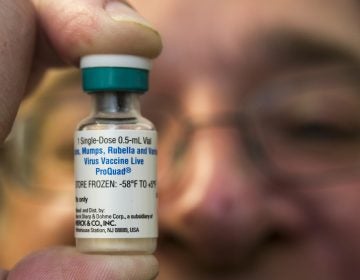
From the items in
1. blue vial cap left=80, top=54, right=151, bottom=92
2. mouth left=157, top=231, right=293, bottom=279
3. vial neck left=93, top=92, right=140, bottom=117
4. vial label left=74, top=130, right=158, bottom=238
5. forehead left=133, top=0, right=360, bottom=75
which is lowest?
mouth left=157, top=231, right=293, bottom=279

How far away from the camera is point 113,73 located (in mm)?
803

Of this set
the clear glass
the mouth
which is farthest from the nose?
the clear glass

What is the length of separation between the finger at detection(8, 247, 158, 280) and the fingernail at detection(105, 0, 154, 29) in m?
0.28

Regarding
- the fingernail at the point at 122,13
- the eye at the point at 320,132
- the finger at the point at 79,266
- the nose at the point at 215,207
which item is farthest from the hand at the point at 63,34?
the eye at the point at 320,132

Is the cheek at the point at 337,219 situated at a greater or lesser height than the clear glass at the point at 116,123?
lesser

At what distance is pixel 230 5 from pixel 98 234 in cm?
76

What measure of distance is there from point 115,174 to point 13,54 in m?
0.18

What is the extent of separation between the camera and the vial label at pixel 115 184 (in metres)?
0.79

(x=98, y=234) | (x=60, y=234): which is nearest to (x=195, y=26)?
(x=60, y=234)

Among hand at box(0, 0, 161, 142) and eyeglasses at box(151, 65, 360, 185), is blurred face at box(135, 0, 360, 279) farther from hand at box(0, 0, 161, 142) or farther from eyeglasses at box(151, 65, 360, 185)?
hand at box(0, 0, 161, 142)

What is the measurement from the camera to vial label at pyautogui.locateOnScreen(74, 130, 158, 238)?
0.79m

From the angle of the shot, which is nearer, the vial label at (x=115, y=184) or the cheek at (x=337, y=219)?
the vial label at (x=115, y=184)

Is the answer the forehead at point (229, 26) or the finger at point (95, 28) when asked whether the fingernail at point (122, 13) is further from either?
the forehead at point (229, 26)

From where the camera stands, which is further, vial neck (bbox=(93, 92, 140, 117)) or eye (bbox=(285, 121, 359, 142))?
eye (bbox=(285, 121, 359, 142))
